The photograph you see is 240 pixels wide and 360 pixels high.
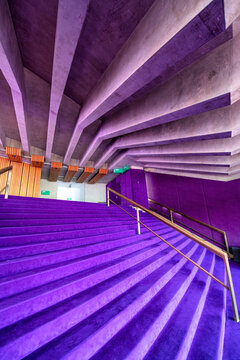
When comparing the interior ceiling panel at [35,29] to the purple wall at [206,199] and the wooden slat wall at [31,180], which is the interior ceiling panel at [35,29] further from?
the purple wall at [206,199]

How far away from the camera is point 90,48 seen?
10.5 ft

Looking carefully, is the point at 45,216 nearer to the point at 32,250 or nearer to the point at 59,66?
the point at 32,250

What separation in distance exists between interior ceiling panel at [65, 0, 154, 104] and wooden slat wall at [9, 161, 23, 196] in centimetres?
616

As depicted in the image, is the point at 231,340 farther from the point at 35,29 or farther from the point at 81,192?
the point at 81,192

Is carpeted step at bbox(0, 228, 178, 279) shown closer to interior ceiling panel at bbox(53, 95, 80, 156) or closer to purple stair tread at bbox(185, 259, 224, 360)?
purple stair tread at bbox(185, 259, 224, 360)

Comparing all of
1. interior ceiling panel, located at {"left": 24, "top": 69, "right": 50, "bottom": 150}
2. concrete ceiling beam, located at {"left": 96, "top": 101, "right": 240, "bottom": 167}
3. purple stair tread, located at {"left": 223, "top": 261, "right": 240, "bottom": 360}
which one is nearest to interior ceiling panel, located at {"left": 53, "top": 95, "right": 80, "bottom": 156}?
interior ceiling panel, located at {"left": 24, "top": 69, "right": 50, "bottom": 150}

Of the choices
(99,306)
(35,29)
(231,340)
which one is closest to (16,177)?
(35,29)

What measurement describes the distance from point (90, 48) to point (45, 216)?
3.76 m

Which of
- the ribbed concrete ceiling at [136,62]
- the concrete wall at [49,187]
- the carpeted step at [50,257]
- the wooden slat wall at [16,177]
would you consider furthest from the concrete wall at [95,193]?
the carpeted step at [50,257]

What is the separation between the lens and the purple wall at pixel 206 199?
6188 millimetres

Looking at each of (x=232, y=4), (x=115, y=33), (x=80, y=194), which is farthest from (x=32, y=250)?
(x=80, y=194)

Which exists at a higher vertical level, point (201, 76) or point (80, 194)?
point (201, 76)

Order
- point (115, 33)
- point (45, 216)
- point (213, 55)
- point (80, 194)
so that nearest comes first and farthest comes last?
point (213, 55), point (115, 33), point (45, 216), point (80, 194)

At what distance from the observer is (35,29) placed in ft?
10.2
